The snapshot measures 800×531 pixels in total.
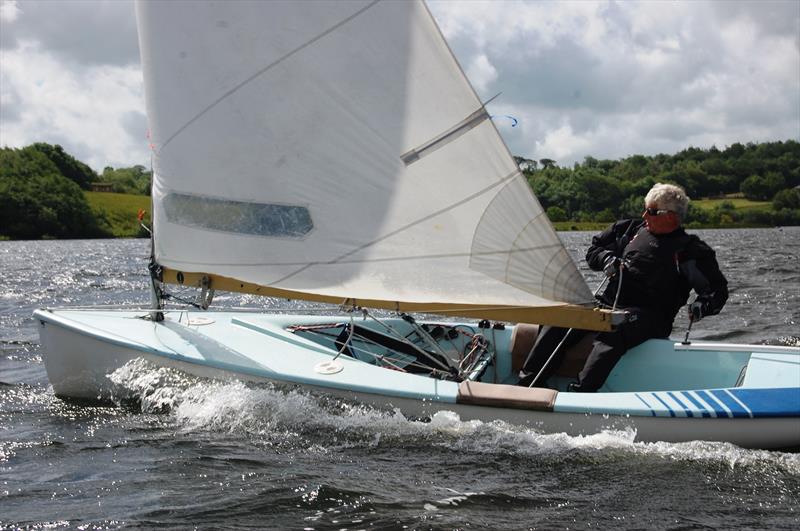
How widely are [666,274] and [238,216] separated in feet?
9.65

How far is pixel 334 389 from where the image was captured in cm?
532

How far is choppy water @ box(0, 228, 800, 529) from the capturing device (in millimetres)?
4086

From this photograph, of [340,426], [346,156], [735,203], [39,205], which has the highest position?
[735,203]

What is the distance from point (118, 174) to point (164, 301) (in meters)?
101

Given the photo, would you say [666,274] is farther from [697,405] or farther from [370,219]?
[370,219]

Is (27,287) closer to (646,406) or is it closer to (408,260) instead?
(408,260)

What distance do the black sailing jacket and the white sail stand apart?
40 cm

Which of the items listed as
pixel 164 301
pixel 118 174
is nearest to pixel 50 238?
pixel 118 174

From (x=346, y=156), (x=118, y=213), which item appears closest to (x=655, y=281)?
(x=346, y=156)

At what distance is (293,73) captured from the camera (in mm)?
5371

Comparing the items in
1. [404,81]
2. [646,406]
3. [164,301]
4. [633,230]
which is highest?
[404,81]

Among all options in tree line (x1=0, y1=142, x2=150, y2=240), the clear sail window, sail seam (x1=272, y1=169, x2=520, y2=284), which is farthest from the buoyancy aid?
tree line (x1=0, y1=142, x2=150, y2=240)

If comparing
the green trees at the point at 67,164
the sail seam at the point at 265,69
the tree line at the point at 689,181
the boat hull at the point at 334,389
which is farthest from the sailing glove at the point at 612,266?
the green trees at the point at 67,164

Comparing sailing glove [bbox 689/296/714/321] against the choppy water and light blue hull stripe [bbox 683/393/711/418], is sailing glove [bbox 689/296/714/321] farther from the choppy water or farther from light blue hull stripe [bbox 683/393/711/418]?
the choppy water
